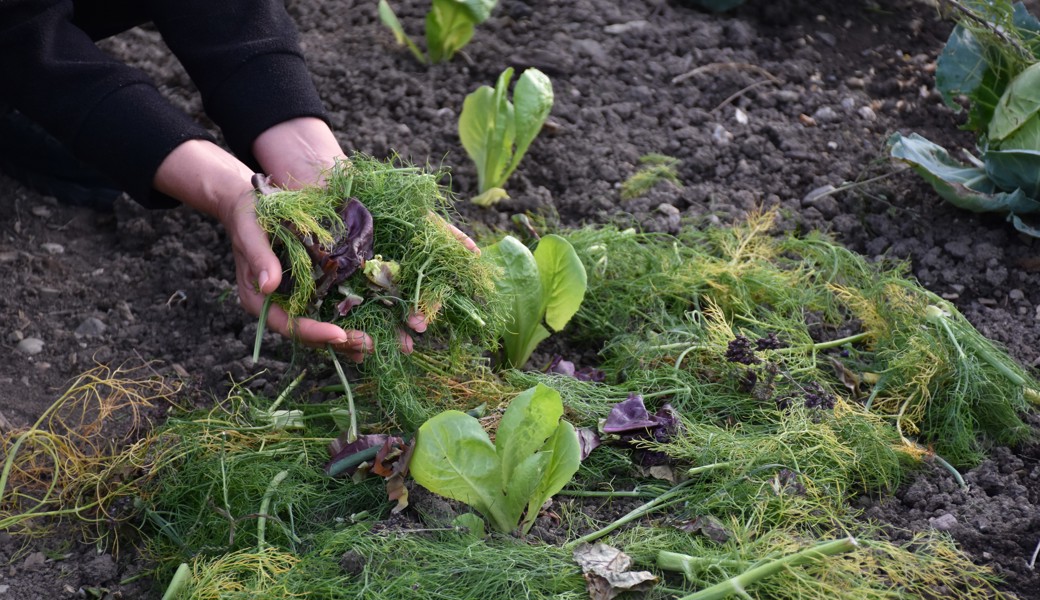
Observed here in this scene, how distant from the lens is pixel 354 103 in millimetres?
3600

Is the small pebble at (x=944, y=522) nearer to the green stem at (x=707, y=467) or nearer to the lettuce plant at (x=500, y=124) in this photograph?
the green stem at (x=707, y=467)

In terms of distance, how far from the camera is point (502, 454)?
207 centimetres

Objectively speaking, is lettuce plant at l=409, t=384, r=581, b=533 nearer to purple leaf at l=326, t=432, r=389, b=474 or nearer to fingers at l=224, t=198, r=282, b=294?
purple leaf at l=326, t=432, r=389, b=474

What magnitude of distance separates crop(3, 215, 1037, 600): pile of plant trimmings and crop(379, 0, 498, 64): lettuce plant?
1.20 m

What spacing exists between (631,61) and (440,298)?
78.4 inches

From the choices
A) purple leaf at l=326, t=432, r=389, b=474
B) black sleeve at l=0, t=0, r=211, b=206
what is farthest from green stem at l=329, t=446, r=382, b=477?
black sleeve at l=0, t=0, r=211, b=206

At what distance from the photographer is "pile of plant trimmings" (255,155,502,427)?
7.45ft

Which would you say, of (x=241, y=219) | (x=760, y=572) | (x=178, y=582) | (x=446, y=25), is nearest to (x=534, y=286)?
(x=241, y=219)

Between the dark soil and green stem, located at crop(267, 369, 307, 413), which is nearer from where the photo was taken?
green stem, located at crop(267, 369, 307, 413)

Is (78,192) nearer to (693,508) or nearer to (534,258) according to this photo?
(534,258)

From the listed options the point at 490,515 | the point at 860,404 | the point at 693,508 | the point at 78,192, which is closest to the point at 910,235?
the point at 860,404

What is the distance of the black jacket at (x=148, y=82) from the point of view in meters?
2.57

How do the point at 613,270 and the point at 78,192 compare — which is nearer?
the point at 613,270

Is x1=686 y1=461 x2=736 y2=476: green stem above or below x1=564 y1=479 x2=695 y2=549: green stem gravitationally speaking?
above
